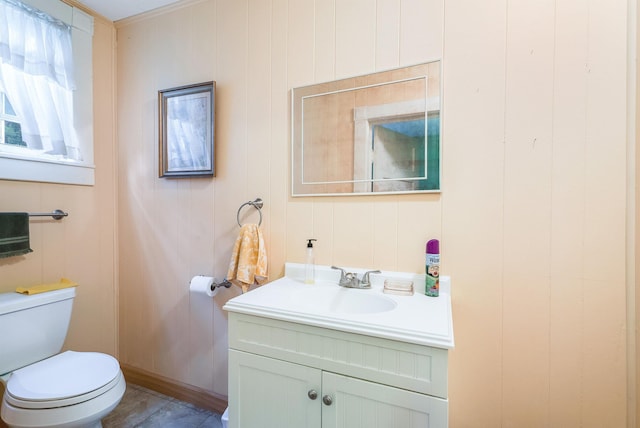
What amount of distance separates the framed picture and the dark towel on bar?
682 mm

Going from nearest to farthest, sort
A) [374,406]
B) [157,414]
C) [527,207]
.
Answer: [374,406]
[527,207]
[157,414]

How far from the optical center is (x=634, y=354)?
1.01 m

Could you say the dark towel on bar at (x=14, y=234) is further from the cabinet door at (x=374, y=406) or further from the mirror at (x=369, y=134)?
the cabinet door at (x=374, y=406)

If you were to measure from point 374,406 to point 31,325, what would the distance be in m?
1.60

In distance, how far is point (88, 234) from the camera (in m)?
1.90

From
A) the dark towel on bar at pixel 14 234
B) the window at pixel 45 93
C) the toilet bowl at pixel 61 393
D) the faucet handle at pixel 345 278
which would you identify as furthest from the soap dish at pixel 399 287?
the window at pixel 45 93

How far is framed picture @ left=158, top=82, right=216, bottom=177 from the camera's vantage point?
66.7 inches

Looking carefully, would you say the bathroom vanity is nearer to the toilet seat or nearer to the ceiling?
the toilet seat

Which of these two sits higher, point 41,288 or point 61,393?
point 41,288

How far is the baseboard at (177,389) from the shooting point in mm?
1699

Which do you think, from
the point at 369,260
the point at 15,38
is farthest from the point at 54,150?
the point at 369,260

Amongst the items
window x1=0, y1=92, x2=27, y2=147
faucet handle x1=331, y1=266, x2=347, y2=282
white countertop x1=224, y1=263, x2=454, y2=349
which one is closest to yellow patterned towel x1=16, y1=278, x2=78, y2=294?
window x1=0, y1=92, x2=27, y2=147

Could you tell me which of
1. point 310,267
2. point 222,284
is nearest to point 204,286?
point 222,284

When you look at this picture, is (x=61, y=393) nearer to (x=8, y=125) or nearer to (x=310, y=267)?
(x=310, y=267)
